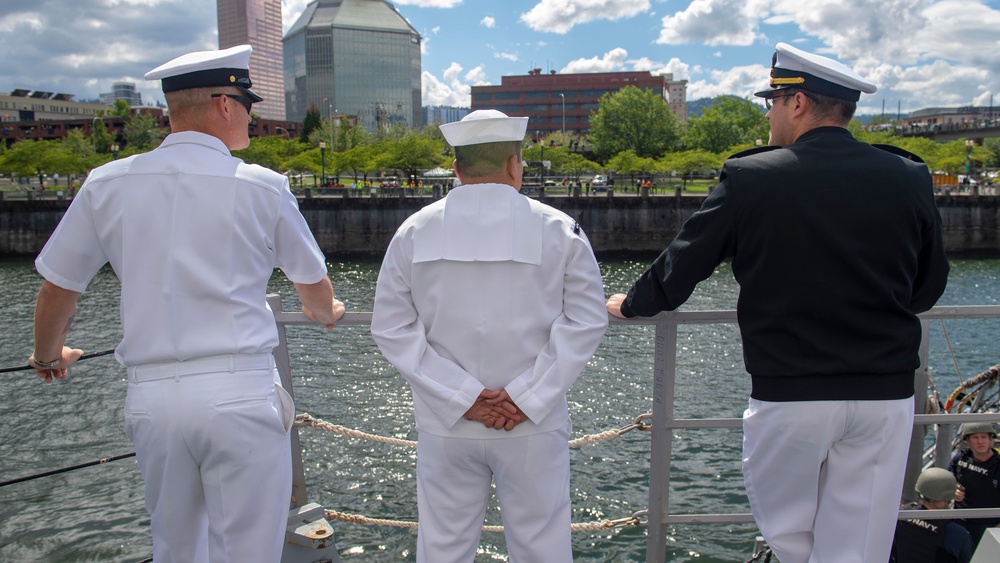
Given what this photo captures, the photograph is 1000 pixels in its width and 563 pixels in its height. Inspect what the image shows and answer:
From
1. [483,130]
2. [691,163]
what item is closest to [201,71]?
[483,130]

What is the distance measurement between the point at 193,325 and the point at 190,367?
0.42ft

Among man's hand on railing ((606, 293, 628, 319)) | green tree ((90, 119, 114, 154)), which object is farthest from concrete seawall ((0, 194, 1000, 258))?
man's hand on railing ((606, 293, 628, 319))

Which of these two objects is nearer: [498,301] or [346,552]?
[498,301]

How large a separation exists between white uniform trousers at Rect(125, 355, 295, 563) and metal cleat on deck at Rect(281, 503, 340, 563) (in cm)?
67

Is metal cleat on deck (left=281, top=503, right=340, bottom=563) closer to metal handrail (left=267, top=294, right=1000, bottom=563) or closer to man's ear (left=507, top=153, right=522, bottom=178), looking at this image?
metal handrail (left=267, top=294, right=1000, bottom=563)

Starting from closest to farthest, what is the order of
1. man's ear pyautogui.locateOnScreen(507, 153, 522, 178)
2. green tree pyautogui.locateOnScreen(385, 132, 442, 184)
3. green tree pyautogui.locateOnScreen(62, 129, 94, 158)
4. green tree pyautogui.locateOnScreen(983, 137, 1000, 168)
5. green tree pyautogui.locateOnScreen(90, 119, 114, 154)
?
man's ear pyautogui.locateOnScreen(507, 153, 522, 178), green tree pyautogui.locateOnScreen(385, 132, 442, 184), green tree pyautogui.locateOnScreen(62, 129, 94, 158), green tree pyautogui.locateOnScreen(90, 119, 114, 154), green tree pyautogui.locateOnScreen(983, 137, 1000, 168)

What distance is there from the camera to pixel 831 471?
2512mm

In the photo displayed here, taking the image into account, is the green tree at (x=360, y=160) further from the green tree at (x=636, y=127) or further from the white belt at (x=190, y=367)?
the white belt at (x=190, y=367)

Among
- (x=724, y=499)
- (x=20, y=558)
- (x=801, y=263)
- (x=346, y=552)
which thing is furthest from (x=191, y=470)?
(x=724, y=499)

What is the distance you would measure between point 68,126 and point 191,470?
122241 mm

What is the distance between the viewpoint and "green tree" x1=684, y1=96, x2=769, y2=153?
3393 inches

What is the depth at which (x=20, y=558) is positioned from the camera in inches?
365

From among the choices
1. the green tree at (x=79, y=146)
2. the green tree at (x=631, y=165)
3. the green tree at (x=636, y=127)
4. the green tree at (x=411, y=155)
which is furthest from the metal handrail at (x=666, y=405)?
the green tree at (x=636, y=127)

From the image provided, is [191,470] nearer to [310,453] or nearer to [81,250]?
[81,250]
